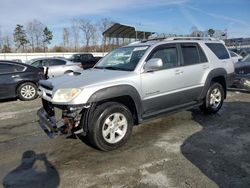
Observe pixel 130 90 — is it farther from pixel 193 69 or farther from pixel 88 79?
pixel 193 69

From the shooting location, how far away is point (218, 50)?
7324 mm

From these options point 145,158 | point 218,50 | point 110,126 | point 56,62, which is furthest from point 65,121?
point 56,62

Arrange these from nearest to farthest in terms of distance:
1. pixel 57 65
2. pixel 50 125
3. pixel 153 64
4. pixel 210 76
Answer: pixel 50 125 < pixel 153 64 < pixel 210 76 < pixel 57 65

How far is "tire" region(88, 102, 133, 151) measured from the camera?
15.6 feet

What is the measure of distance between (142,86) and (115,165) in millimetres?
1635

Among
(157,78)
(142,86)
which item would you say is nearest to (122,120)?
(142,86)

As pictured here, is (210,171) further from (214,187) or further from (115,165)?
(115,165)

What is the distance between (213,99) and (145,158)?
3298 millimetres

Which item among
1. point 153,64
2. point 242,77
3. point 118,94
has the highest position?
point 153,64

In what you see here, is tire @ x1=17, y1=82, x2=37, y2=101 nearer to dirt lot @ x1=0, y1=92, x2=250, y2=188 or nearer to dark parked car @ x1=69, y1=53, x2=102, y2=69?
dirt lot @ x1=0, y1=92, x2=250, y2=188

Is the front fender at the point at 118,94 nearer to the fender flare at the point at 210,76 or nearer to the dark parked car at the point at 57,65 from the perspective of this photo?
the fender flare at the point at 210,76

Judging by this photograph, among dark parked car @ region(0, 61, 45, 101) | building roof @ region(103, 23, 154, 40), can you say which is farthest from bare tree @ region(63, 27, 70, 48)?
dark parked car @ region(0, 61, 45, 101)

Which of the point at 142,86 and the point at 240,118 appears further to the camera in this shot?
the point at 240,118

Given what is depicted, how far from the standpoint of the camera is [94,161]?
4574mm
